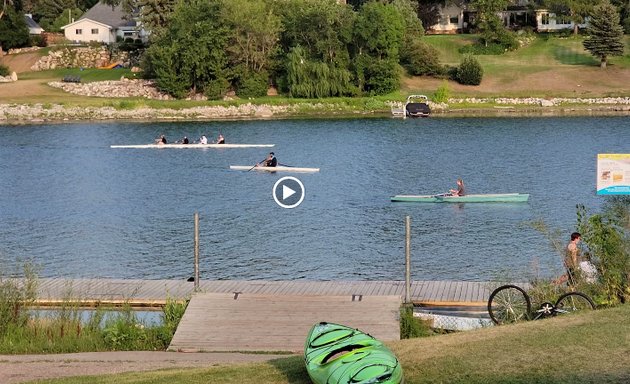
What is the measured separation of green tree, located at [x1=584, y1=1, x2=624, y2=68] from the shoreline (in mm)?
8096

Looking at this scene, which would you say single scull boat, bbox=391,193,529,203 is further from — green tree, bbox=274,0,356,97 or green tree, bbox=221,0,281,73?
green tree, bbox=221,0,281,73

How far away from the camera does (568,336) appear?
13539mm

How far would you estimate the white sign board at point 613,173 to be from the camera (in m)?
22.5

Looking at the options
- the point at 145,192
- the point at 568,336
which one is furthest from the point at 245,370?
the point at 145,192

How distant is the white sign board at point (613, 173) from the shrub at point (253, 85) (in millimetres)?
66748

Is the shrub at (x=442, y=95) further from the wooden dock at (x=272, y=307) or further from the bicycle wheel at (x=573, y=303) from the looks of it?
the bicycle wheel at (x=573, y=303)

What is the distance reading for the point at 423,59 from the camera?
90.4 metres

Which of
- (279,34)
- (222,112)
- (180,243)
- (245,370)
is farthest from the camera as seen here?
(279,34)

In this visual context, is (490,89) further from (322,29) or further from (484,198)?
(484,198)

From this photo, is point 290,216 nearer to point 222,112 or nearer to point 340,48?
point 222,112

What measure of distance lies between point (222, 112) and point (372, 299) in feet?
219

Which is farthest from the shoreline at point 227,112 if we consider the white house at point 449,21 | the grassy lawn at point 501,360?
the grassy lawn at point 501,360
